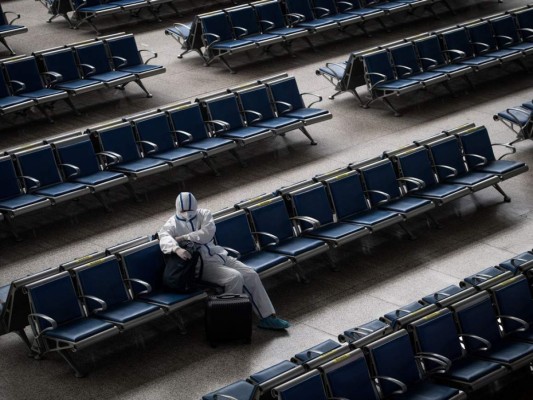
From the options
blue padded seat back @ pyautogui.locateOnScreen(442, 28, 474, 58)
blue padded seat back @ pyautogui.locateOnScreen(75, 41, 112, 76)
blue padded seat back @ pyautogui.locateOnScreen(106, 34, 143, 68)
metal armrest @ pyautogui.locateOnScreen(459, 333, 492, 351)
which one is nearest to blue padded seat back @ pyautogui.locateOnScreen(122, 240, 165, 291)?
metal armrest @ pyautogui.locateOnScreen(459, 333, 492, 351)

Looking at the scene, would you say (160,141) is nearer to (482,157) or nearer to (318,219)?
(318,219)

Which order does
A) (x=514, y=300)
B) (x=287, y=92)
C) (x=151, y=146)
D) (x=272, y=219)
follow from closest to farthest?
1. (x=514, y=300)
2. (x=272, y=219)
3. (x=151, y=146)
4. (x=287, y=92)

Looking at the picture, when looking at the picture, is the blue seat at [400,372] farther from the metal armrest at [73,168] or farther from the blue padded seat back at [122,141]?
the blue padded seat back at [122,141]

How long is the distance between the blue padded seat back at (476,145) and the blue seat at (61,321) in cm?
521

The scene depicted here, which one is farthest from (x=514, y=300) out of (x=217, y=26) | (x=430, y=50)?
(x=217, y=26)

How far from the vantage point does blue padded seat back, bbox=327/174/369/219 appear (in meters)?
11.2

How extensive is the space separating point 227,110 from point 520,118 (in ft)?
12.6

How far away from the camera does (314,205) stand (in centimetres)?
1104

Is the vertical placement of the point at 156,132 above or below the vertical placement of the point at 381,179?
above

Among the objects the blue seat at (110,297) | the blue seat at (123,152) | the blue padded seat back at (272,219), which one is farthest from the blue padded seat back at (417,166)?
the blue seat at (110,297)

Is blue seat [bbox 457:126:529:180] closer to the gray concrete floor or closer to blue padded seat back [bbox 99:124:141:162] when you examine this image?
the gray concrete floor

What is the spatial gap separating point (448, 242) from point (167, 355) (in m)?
3.69

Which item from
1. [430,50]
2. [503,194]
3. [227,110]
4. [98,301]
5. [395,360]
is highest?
[227,110]

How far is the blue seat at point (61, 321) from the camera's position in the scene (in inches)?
357
